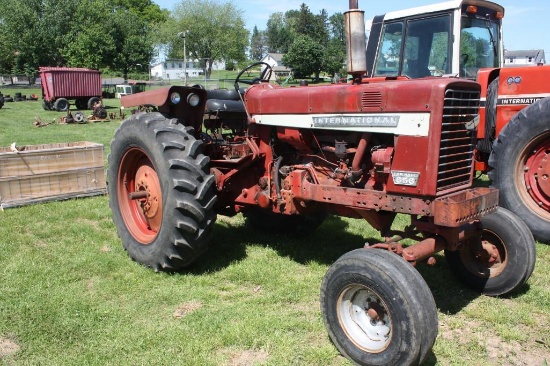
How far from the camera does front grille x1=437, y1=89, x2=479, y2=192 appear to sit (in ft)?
10.6

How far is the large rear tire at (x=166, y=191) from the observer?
161 inches

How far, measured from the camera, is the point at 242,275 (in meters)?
4.37

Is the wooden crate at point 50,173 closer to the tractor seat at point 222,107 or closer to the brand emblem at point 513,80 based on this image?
the tractor seat at point 222,107

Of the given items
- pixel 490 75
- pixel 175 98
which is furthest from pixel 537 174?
pixel 175 98

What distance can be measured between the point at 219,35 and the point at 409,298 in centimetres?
7377

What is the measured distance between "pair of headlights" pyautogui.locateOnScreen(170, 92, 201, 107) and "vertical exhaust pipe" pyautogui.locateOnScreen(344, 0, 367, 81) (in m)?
1.61

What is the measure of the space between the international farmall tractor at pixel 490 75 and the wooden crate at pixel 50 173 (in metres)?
4.14

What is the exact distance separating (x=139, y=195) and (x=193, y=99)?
3.30 ft

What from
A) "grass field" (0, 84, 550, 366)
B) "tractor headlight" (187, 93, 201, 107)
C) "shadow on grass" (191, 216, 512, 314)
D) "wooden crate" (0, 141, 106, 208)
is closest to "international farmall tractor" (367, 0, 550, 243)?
"grass field" (0, 84, 550, 366)

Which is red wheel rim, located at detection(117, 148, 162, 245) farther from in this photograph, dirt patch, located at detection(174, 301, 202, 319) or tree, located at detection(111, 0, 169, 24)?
tree, located at detection(111, 0, 169, 24)

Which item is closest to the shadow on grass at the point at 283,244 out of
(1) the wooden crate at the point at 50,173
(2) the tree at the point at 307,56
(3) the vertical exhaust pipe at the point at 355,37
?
(3) the vertical exhaust pipe at the point at 355,37

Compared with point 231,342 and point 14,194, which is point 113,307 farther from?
point 14,194

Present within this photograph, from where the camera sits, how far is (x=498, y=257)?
12.9 ft

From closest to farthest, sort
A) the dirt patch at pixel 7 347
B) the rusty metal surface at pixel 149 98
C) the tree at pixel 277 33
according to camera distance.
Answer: the dirt patch at pixel 7 347 → the rusty metal surface at pixel 149 98 → the tree at pixel 277 33
